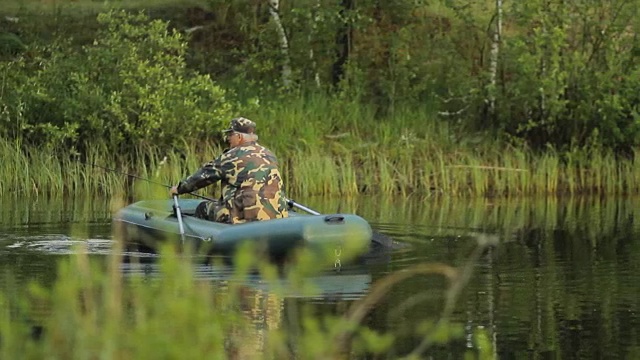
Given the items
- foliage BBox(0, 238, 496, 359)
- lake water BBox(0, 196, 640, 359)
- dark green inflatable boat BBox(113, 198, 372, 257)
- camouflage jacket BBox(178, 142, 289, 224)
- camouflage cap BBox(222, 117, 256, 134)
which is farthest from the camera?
camouflage cap BBox(222, 117, 256, 134)

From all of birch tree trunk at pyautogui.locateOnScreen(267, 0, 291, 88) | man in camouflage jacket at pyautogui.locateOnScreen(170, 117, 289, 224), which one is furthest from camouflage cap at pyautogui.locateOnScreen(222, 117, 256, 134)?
birch tree trunk at pyautogui.locateOnScreen(267, 0, 291, 88)

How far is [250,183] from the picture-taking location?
1470 centimetres

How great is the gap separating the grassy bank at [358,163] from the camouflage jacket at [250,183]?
756cm

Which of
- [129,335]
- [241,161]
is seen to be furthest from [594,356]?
[241,161]

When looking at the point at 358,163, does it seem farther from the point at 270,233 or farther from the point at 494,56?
the point at 270,233

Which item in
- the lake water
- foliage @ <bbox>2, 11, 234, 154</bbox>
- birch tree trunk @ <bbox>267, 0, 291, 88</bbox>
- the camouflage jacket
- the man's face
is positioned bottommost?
the lake water

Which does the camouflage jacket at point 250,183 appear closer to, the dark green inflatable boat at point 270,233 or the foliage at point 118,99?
the dark green inflatable boat at point 270,233

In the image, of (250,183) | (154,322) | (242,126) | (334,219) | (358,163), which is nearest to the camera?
(154,322)

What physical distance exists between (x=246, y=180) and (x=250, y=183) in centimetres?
5

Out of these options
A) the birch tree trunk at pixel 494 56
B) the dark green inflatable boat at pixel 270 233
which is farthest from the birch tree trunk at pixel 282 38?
the dark green inflatable boat at pixel 270 233

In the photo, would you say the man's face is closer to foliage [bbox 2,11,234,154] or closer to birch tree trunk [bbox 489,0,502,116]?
foliage [bbox 2,11,234,154]

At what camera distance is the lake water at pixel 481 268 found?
1018 centimetres

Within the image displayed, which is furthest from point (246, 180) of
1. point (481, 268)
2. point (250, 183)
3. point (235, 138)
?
point (481, 268)

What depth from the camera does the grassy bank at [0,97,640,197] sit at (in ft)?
75.9
